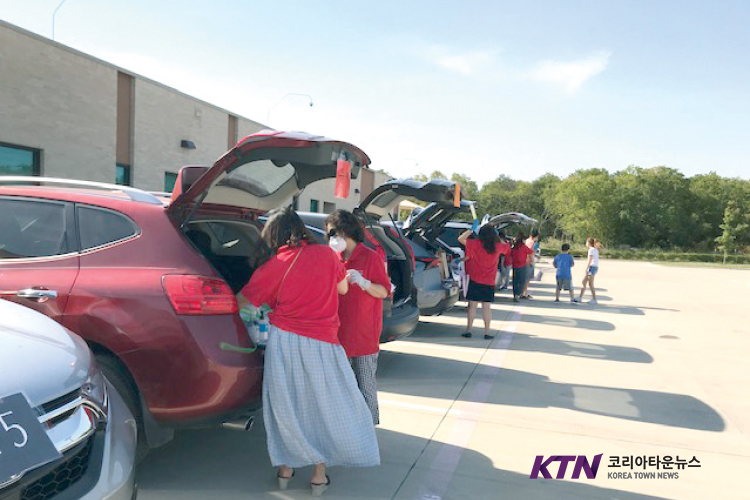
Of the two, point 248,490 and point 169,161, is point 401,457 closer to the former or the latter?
point 248,490

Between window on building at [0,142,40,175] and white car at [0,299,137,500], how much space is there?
12302 millimetres

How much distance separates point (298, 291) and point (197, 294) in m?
0.57

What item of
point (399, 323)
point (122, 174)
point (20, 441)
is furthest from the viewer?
point (122, 174)

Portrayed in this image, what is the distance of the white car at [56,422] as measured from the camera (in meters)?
1.83

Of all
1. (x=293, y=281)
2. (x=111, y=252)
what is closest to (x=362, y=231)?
(x=293, y=281)

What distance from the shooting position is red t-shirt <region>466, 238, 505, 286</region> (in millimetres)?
8227

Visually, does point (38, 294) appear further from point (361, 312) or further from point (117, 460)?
point (361, 312)

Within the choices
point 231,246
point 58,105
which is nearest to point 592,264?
point 231,246

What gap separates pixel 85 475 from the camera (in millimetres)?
2061

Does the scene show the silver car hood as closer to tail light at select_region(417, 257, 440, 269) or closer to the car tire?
the car tire

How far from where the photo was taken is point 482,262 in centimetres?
827

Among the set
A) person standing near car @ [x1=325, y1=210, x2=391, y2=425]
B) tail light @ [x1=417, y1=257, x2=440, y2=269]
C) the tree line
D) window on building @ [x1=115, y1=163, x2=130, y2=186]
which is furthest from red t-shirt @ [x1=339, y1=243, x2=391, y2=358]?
the tree line

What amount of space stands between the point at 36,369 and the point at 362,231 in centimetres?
239

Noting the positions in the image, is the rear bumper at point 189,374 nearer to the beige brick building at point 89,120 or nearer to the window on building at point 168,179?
the beige brick building at point 89,120
